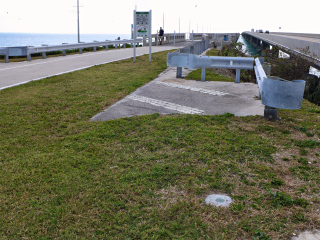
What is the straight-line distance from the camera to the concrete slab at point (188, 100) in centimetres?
718

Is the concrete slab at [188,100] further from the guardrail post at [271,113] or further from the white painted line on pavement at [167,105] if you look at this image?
the guardrail post at [271,113]

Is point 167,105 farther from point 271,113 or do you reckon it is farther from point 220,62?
point 220,62

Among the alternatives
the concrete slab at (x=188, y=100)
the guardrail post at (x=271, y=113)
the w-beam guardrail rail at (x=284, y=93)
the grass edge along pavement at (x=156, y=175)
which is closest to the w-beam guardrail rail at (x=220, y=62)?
the concrete slab at (x=188, y=100)

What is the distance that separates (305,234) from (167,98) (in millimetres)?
5772

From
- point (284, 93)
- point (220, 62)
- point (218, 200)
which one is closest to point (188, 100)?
point (284, 93)

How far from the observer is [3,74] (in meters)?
12.5

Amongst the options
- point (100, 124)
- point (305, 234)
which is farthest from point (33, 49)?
point (305, 234)

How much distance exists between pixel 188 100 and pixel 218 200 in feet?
15.9

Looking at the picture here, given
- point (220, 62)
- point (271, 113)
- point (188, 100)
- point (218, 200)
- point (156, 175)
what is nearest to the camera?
point (218, 200)

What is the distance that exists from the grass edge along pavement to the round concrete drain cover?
72 millimetres

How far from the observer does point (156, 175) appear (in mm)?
4230

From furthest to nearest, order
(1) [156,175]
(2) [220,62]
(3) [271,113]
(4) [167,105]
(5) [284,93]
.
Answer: (2) [220,62], (4) [167,105], (3) [271,113], (5) [284,93], (1) [156,175]

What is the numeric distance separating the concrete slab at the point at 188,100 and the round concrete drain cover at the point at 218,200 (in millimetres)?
3473

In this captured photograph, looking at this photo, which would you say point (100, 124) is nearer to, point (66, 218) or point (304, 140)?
point (66, 218)
